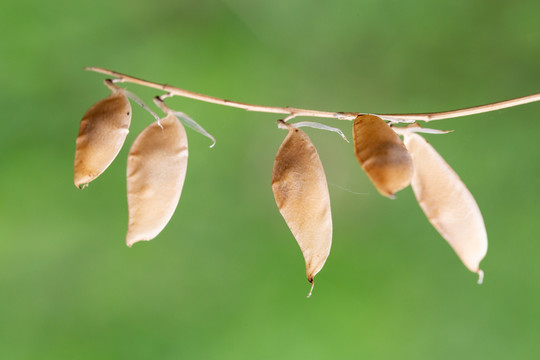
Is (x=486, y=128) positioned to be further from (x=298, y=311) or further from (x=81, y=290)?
(x=81, y=290)

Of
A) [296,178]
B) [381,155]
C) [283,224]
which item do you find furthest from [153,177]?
[283,224]

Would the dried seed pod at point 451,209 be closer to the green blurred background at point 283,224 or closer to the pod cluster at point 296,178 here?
the pod cluster at point 296,178

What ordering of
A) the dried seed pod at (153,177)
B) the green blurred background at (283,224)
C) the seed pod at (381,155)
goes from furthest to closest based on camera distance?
the green blurred background at (283,224), the dried seed pod at (153,177), the seed pod at (381,155)

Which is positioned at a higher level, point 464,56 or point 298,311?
point 464,56

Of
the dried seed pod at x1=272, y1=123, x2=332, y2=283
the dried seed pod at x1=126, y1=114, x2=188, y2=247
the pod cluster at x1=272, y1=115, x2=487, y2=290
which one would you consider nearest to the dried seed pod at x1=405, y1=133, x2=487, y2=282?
the pod cluster at x1=272, y1=115, x2=487, y2=290

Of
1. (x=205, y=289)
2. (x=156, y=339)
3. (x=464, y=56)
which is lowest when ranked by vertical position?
(x=156, y=339)

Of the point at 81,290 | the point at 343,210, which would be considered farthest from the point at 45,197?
the point at 343,210

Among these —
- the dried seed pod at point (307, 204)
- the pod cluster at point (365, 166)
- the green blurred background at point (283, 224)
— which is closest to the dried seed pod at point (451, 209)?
the pod cluster at point (365, 166)
